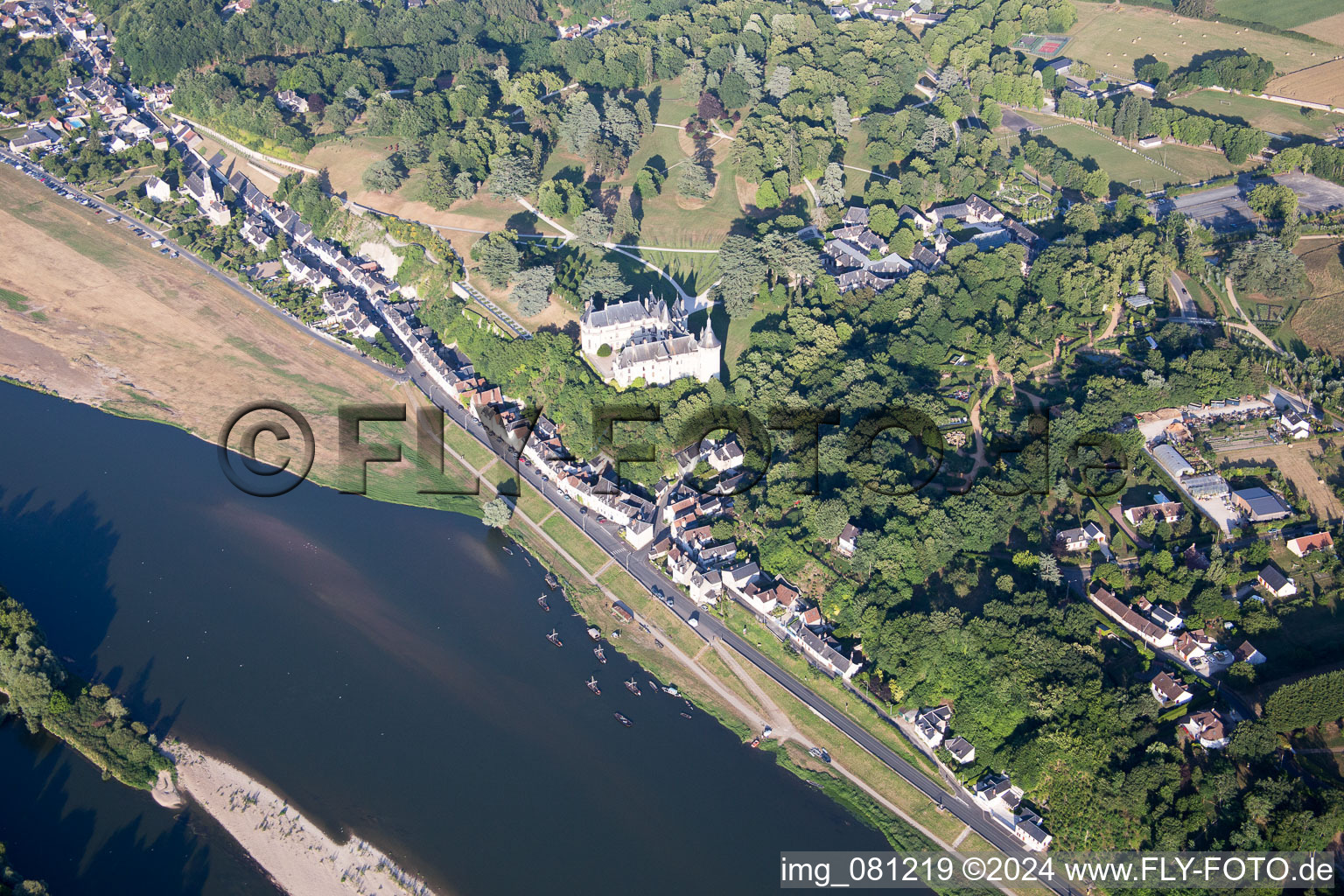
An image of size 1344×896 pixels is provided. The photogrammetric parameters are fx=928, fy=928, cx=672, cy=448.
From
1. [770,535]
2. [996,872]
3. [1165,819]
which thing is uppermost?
[770,535]

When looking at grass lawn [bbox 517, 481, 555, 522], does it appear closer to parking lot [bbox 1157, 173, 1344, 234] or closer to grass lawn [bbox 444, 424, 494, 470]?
grass lawn [bbox 444, 424, 494, 470]

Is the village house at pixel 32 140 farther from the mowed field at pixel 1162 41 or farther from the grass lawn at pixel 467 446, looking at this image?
the mowed field at pixel 1162 41

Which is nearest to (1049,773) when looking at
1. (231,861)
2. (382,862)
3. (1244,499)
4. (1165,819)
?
(1165,819)

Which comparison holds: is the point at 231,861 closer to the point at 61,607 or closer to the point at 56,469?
the point at 61,607

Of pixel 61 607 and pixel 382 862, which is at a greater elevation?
pixel 61 607

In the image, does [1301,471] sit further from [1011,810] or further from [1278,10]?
[1278,10]

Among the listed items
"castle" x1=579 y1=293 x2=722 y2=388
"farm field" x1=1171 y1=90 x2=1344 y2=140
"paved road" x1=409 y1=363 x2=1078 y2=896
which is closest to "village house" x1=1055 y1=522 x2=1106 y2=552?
"paved road" x1=409 y1=363 x2=1078 y2=896

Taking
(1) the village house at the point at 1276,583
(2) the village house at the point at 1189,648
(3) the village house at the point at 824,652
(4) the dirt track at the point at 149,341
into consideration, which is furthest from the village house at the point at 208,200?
(1) the village house at the point at 1276,583
